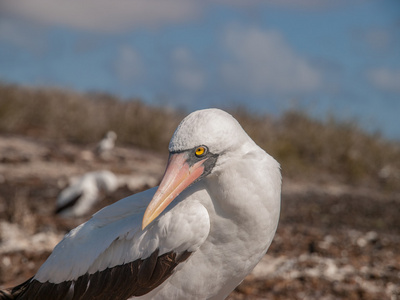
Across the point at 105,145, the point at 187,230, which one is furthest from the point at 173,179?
the point at 105,145

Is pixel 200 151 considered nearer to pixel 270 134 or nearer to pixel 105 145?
pixel 105 145

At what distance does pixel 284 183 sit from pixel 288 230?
4092mm

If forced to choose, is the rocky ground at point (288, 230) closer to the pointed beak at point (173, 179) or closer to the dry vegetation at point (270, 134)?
the dry vegetation at point (270, 134)

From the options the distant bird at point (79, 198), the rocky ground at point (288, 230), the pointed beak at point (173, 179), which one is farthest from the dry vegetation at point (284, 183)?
the pointed beak at point (173, 179)

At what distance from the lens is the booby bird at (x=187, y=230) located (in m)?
2.78

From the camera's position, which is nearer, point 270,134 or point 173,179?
point 173,179

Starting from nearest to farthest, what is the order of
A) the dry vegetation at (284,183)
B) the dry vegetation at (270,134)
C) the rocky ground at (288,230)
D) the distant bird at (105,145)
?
the rocky ground at (288,230) < the dry vegetation at (284,183) < the distant bird at (105,145) < the dry vegetation at (270,134)

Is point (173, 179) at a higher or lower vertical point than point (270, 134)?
higher

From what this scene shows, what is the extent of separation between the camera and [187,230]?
294 centimetres

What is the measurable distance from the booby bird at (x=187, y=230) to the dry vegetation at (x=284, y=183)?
198 centimetres


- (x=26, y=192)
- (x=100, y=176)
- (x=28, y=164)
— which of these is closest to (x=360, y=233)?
(x=100, y=176)

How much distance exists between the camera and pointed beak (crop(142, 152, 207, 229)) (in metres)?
2.75

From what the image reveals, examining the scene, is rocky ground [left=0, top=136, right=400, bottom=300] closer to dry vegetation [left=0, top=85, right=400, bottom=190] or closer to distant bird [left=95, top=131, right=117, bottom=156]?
distant bird [left=95, top=131, right=117, bottom=156]

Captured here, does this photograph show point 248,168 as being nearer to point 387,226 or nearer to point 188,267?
point 188,267
